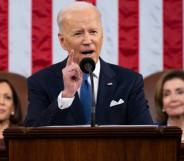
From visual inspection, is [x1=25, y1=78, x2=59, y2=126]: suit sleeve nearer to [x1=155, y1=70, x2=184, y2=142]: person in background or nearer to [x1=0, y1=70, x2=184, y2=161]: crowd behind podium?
[x1=0, y1=70, x2=184, y2=161]: crowd behind podium

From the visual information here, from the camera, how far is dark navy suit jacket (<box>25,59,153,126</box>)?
3.28 meters

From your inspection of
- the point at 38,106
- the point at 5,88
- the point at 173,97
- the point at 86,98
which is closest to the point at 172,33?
the point at 173,97

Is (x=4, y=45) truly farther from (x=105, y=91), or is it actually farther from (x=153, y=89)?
(x=105, y=91)

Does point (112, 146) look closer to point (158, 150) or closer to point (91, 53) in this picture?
point (158, 150)

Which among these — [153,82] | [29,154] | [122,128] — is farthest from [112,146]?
[153,82]

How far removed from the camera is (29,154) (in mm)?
2455

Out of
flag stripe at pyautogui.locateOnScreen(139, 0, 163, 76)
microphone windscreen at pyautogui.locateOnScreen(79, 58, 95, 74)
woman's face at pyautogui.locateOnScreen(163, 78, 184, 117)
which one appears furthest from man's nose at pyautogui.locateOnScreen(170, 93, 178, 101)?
microphone windscreen at pyautogui.locateOnScreen(79, 58, 95, 74)

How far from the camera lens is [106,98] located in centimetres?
331

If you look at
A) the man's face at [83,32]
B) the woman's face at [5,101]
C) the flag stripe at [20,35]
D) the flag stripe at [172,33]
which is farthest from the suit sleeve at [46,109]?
the flag stripe at [172,33]

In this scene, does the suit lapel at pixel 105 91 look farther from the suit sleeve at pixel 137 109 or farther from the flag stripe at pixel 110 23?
the flag stripe at pixel 110 23

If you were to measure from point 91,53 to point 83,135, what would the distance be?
0.92 m

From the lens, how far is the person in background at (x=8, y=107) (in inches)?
169

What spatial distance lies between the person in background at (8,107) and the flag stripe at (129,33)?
1071mm

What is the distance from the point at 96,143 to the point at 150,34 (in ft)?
9.30
